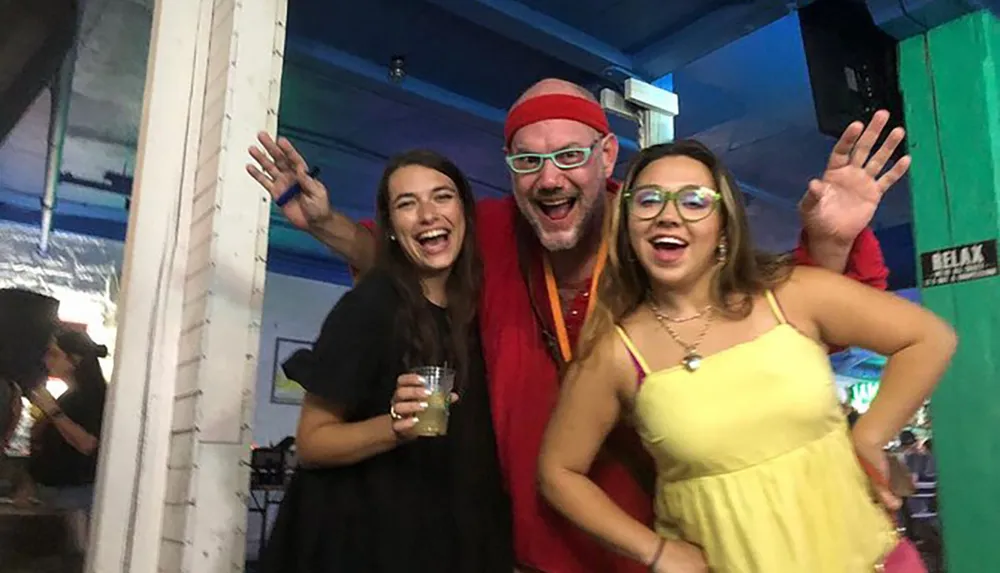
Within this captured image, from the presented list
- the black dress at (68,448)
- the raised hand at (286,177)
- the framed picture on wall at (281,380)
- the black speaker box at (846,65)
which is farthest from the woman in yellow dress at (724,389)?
the framed picture on wall at (281,380)

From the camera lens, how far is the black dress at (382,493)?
1219 mm

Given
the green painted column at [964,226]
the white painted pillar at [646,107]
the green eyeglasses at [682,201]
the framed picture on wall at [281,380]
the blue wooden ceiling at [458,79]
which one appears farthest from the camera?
the framed picture on wall at [281,380]

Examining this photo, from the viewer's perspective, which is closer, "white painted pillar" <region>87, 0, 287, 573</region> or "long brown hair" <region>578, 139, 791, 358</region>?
"long brown hair" <region>578, 139, 791, 358</region>

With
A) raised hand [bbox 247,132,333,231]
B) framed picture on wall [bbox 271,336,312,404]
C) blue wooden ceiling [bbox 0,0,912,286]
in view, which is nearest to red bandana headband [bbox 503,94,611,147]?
raised hand [bbox 247,132,333,231]

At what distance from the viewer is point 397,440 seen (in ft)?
3.82

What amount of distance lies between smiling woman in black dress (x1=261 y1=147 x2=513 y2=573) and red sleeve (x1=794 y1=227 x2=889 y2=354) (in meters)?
0.57

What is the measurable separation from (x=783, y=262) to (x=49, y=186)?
171 cm

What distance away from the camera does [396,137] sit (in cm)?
445

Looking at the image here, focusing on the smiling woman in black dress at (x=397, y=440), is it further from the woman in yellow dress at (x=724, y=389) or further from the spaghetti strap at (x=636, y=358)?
the spaghetti strap at (x=636, y=358)

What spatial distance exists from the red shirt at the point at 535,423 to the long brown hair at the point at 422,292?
0.12ft

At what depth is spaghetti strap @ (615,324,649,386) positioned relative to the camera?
117 centimetres

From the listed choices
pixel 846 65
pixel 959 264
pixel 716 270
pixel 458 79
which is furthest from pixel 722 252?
pixel 458 79

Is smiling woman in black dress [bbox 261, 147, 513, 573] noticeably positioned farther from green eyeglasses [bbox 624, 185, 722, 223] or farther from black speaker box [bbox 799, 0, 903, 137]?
black speaker box [bbox 799, 0, 903, 137]

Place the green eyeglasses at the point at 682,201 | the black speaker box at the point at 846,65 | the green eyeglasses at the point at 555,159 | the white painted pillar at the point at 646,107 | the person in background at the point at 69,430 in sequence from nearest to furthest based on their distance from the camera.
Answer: the green eyeglasses at the point at 682,201
the green eyeglasses at the point at 555,159
the person in background at the point at 69,430
the black speaker box at the point at 846,65
the white painted pillar at the point at 646,107
